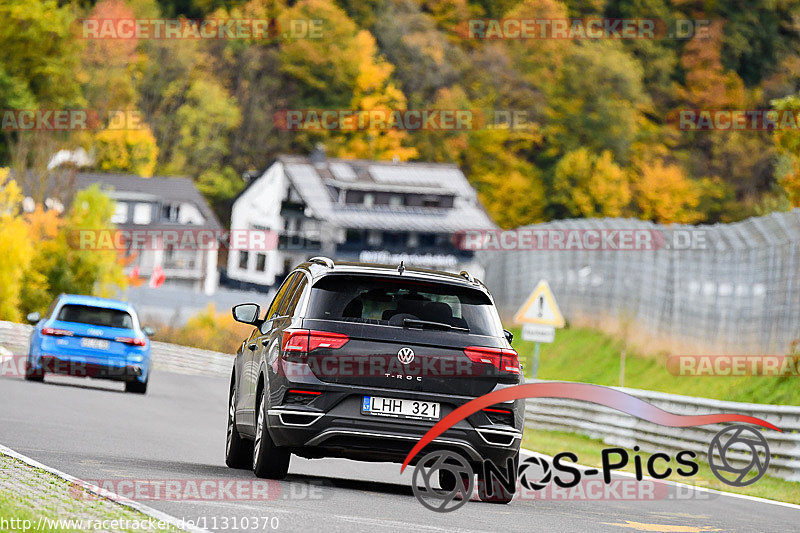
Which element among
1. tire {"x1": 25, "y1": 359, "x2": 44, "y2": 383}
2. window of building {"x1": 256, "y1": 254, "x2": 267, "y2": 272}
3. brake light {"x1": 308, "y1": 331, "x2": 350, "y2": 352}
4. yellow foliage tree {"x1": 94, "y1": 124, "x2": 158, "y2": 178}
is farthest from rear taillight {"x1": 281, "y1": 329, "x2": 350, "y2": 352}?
yellow foliage tree {"x1": 94, "y1": 124, "x2": 158, "y2": 178}

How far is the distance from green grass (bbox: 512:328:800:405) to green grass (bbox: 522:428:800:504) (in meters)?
3.00

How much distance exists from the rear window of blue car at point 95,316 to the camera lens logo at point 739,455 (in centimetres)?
1078

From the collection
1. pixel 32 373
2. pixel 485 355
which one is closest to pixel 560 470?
pixel 485 355

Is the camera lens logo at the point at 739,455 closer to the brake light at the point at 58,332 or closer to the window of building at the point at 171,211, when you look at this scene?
the brake light at the point at 58,332

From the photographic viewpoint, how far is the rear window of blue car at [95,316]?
2633cm

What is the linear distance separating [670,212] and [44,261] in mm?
62345

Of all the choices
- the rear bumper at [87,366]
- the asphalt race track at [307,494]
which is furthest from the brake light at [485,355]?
the rear bumper at [87,366]

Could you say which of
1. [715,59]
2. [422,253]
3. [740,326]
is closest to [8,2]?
[422,253]

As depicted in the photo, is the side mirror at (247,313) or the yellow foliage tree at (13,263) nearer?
the side mirror at (247,313)

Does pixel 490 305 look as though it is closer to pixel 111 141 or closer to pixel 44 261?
pixel 44 261

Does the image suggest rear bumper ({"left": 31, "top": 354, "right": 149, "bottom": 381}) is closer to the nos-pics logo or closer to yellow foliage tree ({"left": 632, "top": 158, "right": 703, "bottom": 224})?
the nos-pics logo

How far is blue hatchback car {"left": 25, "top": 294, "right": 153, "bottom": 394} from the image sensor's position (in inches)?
1022

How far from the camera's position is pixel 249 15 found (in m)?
119

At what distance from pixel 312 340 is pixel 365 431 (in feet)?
2.47
